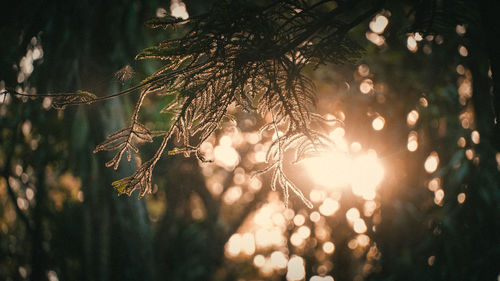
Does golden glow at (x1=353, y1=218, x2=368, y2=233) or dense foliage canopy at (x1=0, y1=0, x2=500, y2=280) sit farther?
golden glow at (x1=353, y1=218, x2=368, y2=233)

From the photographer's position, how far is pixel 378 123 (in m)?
5.16

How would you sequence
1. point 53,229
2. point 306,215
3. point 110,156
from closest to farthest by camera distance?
point 110,156
point 306,215
point 53,229

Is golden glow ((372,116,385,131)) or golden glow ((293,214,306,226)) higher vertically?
golden glow ((372,116,385,131))

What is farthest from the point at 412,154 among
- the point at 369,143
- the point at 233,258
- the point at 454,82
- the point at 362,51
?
the point at 233,258

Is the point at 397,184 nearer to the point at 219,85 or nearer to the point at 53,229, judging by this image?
the point at 219,85

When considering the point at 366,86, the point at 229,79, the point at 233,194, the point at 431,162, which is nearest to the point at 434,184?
the point at 431,162

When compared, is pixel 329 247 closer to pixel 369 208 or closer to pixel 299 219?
pixel 299 219

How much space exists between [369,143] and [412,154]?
81cm

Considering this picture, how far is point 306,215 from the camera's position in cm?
624

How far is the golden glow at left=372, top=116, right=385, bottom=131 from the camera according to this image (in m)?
5.09

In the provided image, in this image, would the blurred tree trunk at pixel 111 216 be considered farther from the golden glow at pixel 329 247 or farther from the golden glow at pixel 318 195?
the golden glow at pixel 329 247

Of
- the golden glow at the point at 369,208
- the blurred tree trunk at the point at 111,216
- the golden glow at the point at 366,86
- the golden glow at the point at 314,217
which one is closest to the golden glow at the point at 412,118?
the golden glow at the point at 366,86

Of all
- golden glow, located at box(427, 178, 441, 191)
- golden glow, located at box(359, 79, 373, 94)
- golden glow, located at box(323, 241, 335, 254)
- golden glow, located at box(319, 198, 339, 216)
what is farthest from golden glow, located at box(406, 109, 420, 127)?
golden glow, located at box(323, 241, 335, 254)

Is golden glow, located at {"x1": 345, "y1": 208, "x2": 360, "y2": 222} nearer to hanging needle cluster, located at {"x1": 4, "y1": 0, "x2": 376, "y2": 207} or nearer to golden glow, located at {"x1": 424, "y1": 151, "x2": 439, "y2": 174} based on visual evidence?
golden glow, located at {"x1": 424, "y1": 151, "x2": 439, "y2": 174}
